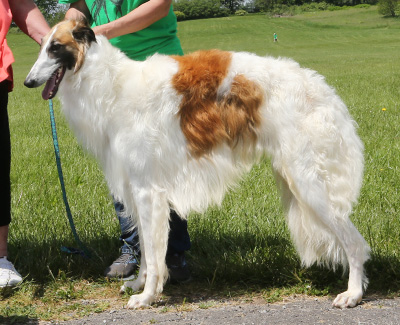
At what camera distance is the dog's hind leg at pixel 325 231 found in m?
3.57

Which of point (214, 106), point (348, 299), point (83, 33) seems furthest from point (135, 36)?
point (348, 299)

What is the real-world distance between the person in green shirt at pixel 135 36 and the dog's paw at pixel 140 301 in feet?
1.55

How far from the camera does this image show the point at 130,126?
363cm

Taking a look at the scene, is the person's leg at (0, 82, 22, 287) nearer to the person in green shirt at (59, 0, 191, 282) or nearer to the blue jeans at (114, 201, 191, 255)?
the person in green shirt at (59, 0, 191, 282)

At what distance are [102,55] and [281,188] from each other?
155cm

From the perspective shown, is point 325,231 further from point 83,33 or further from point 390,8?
point 390,8

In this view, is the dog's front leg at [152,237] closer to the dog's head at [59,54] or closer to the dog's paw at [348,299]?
the dog's head at [59,54]

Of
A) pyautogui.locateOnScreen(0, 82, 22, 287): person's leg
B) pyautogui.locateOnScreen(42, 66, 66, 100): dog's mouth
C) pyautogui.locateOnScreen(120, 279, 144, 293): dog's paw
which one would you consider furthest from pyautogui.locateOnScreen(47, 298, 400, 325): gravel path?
pyautogui.locateOnScreen(42, 66, 66, 100): dog's mouth

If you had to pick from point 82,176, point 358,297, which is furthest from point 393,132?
point 358,297

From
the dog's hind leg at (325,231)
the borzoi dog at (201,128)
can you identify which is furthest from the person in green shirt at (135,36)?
the dog's hind leg at (325,231)

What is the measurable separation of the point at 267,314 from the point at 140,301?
846 millimetres

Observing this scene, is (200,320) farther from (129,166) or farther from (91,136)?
(91,136)

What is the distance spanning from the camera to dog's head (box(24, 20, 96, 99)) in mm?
3449

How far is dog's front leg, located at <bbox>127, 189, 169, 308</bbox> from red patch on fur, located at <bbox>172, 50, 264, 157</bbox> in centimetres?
42
